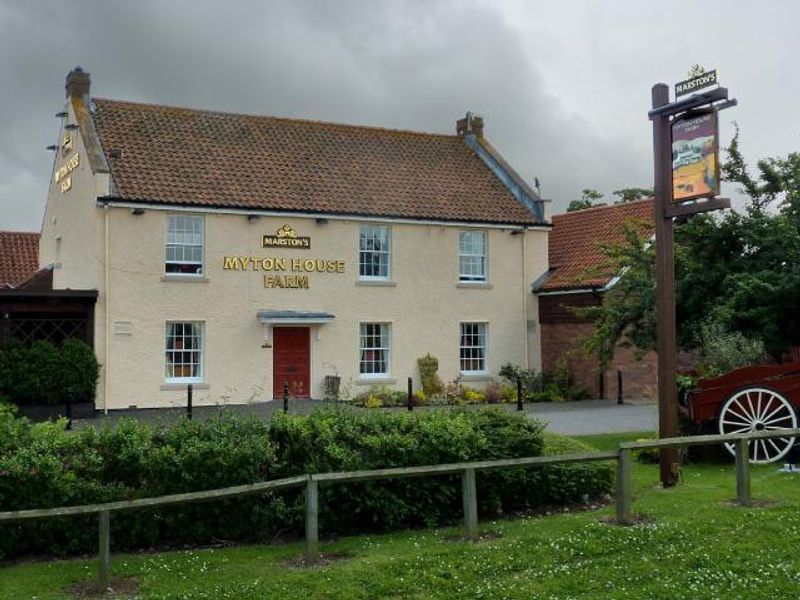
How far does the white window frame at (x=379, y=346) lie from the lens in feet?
85.5

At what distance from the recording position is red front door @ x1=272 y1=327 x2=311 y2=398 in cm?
2492

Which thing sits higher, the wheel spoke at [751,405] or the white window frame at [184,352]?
the white window frame at [184,352]

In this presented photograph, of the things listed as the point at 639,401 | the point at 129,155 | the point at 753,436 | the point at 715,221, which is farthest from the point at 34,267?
the point at 753,436

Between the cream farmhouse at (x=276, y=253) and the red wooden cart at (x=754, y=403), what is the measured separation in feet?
44.8

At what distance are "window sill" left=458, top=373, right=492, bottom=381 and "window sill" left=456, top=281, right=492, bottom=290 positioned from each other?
8.65ft

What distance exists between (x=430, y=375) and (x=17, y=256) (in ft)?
61.6

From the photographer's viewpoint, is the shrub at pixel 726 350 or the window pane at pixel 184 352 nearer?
the shrub at pixel 726 350

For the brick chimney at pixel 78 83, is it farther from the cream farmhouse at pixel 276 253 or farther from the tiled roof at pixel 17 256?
the tiled roof at pixel 17 256

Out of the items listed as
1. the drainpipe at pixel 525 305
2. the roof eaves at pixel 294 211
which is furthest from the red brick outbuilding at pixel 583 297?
the roof eaves at pixel 294 211

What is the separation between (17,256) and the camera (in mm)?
35875

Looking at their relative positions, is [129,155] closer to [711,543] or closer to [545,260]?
[545,260]

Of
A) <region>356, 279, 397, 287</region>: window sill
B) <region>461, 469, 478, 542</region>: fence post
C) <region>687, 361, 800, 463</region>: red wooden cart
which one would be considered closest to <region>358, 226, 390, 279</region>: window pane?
<region>356, 279, 397, 287</region>: window sill

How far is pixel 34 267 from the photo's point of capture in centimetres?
3553

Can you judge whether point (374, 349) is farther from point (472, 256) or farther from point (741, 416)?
point (741, 416)
